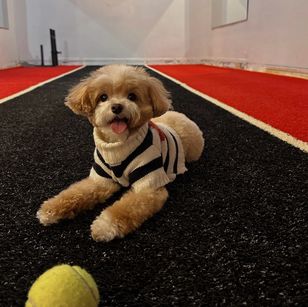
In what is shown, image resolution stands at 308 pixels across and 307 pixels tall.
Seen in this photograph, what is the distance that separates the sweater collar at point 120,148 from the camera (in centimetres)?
114

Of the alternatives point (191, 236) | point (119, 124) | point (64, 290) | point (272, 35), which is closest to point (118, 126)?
point (119, 124)

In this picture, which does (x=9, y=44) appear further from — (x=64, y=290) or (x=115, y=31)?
(x=64, y=290)

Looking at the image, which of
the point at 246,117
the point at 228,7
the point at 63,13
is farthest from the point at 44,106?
the point at 63,13

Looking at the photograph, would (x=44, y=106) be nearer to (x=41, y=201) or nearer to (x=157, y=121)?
(x=157, y=121)

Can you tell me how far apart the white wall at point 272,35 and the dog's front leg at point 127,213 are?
12.5 feet

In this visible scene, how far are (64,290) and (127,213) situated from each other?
0.40 metres

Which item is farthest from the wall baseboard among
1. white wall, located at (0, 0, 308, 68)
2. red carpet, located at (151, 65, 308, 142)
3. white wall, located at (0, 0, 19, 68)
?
red carpet, located at (151, 65, 308, 142)

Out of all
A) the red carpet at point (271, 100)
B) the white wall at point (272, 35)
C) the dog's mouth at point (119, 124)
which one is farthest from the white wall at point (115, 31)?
the dog's mouth at point (119, 124)

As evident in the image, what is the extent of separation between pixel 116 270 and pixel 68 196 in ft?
1.16

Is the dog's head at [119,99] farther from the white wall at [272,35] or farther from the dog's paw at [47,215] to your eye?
the white wall at [272,35]

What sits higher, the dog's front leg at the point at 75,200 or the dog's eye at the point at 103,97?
the dog's eye at the point at 103,97

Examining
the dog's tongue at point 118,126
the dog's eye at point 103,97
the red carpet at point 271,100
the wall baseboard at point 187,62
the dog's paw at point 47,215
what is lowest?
the dog's paw at point 47,215

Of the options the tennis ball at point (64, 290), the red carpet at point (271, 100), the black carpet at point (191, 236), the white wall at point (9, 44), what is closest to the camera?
the tennis ball at point (64, 290)

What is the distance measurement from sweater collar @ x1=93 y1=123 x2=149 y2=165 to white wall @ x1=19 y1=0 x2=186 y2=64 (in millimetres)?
7851
